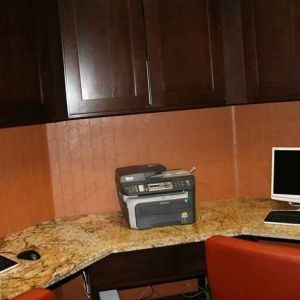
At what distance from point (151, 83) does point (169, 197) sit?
63cm

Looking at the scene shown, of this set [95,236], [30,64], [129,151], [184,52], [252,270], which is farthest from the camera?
[129,151]

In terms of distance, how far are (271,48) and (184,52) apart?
0.47 meters

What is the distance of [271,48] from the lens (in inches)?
84.6

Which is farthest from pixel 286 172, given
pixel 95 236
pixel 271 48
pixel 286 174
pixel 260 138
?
pixel 95 236

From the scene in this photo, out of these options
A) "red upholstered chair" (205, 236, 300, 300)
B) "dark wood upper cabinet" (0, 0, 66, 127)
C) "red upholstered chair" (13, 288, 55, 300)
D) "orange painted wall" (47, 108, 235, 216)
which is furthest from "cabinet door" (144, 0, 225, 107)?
"red upholstered chair" (13, 288, 55, 300)

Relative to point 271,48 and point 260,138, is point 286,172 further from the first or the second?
point 271,48

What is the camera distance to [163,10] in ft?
7.22

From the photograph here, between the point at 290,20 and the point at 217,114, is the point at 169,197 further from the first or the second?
the point at 290,20

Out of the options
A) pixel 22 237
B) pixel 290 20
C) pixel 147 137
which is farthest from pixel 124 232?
pixel 290 20

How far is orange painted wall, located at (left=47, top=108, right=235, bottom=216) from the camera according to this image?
2527 millimetres

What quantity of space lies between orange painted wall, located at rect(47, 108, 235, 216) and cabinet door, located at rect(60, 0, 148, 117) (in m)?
0.41

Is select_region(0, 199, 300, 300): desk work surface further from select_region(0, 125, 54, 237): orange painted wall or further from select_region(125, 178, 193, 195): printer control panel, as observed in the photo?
select_region(125, 178, 193, 195): printer control panel

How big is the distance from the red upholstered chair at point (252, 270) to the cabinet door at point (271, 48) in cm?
102

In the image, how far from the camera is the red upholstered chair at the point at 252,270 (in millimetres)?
1330
